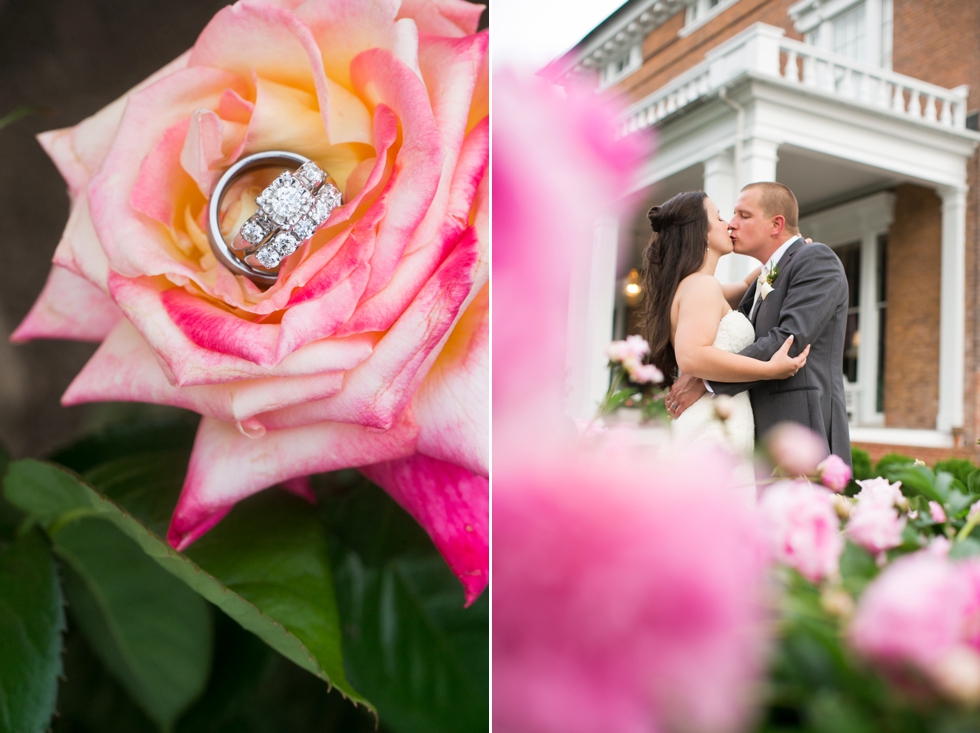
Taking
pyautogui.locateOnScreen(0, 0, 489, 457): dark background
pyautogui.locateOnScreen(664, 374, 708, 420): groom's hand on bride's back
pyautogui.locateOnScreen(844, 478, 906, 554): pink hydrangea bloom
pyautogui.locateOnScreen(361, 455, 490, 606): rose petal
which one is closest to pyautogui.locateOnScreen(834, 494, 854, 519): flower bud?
pyautogui.locateOnScreen(844, 478, 906, 554): pink hydrangea bloom

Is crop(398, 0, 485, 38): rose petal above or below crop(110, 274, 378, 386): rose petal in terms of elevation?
above

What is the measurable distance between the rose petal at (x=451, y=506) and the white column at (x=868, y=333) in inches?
10.4

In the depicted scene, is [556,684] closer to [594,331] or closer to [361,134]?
[594,331]

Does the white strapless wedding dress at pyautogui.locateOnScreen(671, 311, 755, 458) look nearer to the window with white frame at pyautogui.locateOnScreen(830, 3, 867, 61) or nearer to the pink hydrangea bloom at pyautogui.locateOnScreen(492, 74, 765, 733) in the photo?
the pink hydrangea bloom at pyautogui.locateOnScreen(492, 74, 765, 733)

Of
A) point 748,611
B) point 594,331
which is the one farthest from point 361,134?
point 748,611

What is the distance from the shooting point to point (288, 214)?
415 mm

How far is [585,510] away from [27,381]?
1.78ft

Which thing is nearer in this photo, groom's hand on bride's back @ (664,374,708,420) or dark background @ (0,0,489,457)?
groom's hand on bride's back @ (664,374,708,420)

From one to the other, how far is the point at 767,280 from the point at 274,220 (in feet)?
1.08

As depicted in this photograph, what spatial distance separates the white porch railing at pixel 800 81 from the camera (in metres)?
0.44

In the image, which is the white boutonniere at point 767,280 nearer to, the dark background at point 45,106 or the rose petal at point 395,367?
the rose petal at point 395,367

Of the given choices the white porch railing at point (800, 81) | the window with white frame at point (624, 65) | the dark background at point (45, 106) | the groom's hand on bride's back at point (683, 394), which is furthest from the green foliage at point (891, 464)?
the dark background at point (45, 106)

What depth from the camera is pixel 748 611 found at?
0.36 m

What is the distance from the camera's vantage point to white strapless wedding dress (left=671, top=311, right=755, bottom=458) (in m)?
0.44
